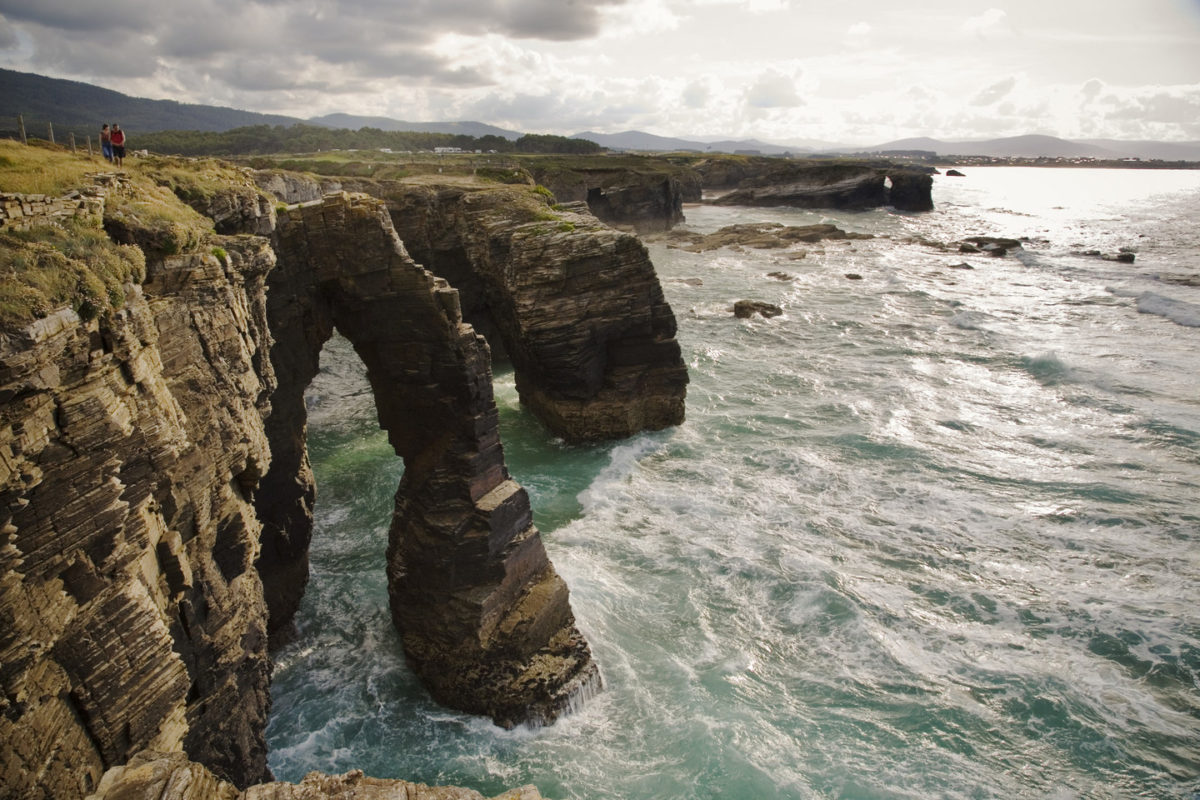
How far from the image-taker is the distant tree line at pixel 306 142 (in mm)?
93062

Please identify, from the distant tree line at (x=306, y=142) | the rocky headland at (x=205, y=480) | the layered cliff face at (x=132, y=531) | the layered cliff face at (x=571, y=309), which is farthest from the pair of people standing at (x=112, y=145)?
the distant tree line at (x=306, y=142)

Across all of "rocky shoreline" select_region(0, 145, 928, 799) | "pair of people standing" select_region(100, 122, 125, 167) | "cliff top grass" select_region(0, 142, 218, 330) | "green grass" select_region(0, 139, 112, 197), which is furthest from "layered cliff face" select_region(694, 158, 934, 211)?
"cliff top grass" select_region(0, 142, 218, 330)

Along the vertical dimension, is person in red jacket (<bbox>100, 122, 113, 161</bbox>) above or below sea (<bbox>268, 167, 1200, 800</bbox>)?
above

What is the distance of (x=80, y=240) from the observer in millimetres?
8508

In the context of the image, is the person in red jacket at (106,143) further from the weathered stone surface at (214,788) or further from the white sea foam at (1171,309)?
the white sea foam at (1171,309)

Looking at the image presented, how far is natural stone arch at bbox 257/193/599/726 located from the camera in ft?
50.3

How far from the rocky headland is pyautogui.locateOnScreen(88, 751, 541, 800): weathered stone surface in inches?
2.2

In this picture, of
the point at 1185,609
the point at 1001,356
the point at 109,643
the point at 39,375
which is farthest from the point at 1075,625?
the point at 1001,356

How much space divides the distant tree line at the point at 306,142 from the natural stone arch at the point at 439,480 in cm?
7409

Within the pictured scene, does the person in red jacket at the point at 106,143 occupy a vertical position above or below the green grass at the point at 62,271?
above

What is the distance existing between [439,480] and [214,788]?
8326 millimetres

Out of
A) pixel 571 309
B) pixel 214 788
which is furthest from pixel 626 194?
pixel 214 788

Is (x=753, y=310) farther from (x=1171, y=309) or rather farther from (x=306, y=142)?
(x=306, y=142)

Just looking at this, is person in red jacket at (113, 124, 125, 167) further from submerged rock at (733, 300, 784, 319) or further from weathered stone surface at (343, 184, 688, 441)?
submerged rock at (733, 300, 784, 319)
